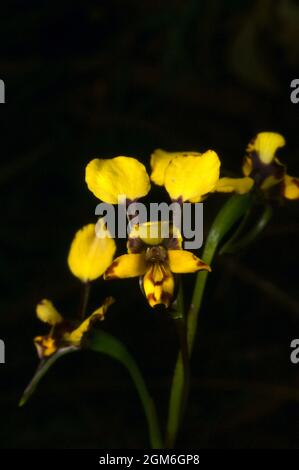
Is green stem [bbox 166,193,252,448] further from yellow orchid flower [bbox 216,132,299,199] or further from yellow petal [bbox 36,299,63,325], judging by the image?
yellow petal [bbox 36,299,63,325]

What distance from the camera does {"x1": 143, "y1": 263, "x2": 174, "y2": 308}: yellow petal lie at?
757 mm

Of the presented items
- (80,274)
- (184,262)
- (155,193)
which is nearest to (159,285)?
(184,262)

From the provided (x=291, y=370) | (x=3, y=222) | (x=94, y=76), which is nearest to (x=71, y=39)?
(x=94, y=76)

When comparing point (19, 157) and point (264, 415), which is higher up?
point (19, 157)

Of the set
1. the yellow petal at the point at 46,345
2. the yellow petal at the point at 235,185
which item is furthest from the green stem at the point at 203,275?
the yellow petal at the point at 46,345

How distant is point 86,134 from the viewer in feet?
4.97

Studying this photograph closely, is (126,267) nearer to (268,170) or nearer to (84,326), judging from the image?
(84,326)

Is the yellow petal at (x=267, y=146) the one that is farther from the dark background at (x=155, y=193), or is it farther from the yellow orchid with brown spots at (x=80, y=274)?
the dark background at (x=155, y=193)

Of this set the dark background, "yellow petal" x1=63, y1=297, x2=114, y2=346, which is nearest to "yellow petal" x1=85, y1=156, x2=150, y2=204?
"yellow petal" x1=63, y1=297, x2=114, y2=346

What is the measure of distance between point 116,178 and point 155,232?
6 centimetres

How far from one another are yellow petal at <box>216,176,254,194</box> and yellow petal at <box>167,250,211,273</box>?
0.09 meters

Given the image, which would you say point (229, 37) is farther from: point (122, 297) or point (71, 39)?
point (122, 297)

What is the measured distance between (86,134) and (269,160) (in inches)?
27.1

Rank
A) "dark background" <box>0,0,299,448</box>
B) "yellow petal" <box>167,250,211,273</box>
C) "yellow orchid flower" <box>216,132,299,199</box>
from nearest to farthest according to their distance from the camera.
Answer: "yellow petal" <box>167,250,211,273</box>, "yellow orchid flower" <box>216,132,299,199</box>, "dark background" <box>0,0,299,448</box>
